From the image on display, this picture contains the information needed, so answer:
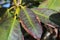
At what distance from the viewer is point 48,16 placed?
2.96ft

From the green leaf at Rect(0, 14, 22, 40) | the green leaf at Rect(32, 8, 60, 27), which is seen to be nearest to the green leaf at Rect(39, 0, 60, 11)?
the green leaf at Rect(32, 8, 60, 27)

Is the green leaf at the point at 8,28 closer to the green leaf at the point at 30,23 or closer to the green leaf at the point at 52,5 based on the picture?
the green leaf at the point at 30,23

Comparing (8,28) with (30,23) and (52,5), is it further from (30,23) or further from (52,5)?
(52,5)

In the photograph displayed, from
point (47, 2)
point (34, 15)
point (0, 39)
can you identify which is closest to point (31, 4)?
point (47, 2)

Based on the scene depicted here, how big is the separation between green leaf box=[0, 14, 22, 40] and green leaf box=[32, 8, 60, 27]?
0.36 ft

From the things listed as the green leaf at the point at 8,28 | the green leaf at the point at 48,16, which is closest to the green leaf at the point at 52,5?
the green leaf at the point at 48,16

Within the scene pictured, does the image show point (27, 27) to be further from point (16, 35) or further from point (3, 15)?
point (3, 15)

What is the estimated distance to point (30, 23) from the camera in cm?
85

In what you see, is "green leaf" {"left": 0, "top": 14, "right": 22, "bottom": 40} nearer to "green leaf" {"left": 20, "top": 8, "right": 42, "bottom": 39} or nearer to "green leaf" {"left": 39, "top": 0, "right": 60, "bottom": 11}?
"green leaf" {"left": 20, "top": 8, "right": 42, "bottom": 39}

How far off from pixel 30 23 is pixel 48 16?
98mm

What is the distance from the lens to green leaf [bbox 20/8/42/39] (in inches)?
32.0

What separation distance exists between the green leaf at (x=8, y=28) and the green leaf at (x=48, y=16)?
0.36 feet

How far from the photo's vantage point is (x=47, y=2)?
3.30ft

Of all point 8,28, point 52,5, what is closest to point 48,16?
point 52,5
